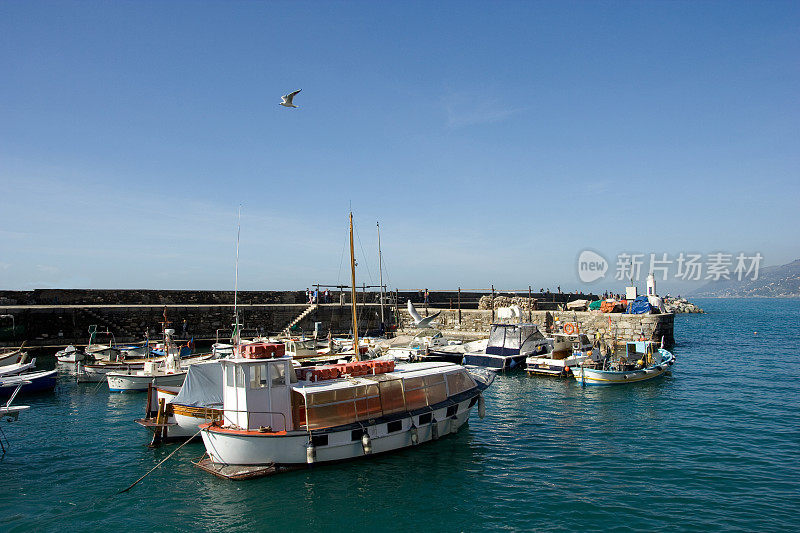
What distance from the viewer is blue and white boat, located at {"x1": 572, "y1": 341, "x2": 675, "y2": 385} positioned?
28094mm

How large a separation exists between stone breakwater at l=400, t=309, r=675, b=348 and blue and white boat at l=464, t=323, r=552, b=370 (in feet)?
11.9

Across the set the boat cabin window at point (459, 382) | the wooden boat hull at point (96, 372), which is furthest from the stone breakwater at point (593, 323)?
the wooden boat hull at point (96, 372)

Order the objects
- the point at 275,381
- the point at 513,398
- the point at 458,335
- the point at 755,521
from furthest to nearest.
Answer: the point at 458,335, the point at 513,398, the point at 275,381, the point at 755,521

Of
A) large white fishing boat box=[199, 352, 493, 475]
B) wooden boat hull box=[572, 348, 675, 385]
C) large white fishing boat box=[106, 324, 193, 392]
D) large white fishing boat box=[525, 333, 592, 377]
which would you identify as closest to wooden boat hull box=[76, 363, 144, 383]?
large white fishing boat box=[106, 324, 193, 392]

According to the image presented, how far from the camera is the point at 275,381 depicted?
51.6ft

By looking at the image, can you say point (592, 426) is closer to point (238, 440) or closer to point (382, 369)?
point (382, 369)

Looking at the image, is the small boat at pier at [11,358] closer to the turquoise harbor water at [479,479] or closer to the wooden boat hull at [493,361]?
the turquoise harbor water at [479,479]

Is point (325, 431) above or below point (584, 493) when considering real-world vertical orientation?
above

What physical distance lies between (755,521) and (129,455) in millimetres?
18257

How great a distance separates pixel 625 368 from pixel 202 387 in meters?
22.7

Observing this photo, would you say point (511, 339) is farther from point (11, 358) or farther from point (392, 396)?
point (11, 358)

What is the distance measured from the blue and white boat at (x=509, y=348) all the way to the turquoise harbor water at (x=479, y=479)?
954cm

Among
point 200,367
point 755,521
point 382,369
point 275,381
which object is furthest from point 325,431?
point 755,521

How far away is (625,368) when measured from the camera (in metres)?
29.1
